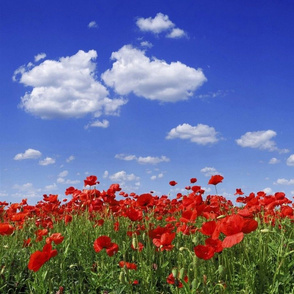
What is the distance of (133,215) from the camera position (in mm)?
4246

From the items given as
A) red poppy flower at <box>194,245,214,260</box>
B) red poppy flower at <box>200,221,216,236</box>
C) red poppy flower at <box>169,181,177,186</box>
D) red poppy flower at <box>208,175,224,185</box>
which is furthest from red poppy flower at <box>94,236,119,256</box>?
red poppy flower at <box>169,181,177,186</box>

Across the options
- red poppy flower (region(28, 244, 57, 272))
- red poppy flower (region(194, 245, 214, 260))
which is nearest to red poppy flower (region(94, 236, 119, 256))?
red poppy flower (region(28, 244, 57, 272))

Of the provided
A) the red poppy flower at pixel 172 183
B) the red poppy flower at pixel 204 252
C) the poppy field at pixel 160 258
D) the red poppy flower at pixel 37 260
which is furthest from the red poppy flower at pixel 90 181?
the red poppy flower at pixel 204 252

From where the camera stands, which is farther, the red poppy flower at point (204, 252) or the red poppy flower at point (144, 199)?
the red poppy flower at point (144, 199)

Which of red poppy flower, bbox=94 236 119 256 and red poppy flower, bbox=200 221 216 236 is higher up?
red poppy flower, bbox=200 221 216 236

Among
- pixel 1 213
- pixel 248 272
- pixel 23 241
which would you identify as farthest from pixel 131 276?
pixel 1 213

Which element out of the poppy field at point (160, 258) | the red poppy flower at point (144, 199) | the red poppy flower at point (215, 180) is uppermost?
the red poppy flower at point (215, 180)

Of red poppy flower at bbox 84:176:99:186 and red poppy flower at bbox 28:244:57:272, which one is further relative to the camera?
red poppy flower at bbox 84:176:99:186

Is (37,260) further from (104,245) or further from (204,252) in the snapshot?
(204,252)

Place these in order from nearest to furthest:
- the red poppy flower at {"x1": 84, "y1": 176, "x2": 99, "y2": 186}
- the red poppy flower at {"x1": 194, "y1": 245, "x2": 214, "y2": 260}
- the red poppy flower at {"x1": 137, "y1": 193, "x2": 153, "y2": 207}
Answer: the red poppy flower at {"x1": 194, "y1": 245, "x2": 214, "y2": 260}, the red poppy flower at {"x1": 137, "y1": 193, "x2": 153, "y2": 207}, the red poppy flower at {"x1": 84, "y1": 176, "x2": 99, "y2": 186}

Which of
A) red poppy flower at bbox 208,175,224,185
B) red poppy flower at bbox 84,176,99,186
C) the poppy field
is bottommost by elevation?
the poppy field

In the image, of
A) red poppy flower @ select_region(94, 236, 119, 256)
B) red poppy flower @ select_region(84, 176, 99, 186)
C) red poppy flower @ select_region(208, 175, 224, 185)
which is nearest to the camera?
red poppy flower @ select_region(94, 236, 119, 256)

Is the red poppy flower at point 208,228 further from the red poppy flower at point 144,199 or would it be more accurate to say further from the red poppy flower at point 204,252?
the red poppy flower at point 144,199

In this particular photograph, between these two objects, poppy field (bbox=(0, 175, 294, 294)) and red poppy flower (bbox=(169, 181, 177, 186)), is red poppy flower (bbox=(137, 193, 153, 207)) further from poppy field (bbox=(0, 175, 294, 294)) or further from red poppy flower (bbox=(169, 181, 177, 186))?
red poppy flower (bbox=(169, 181, 177, 186))
